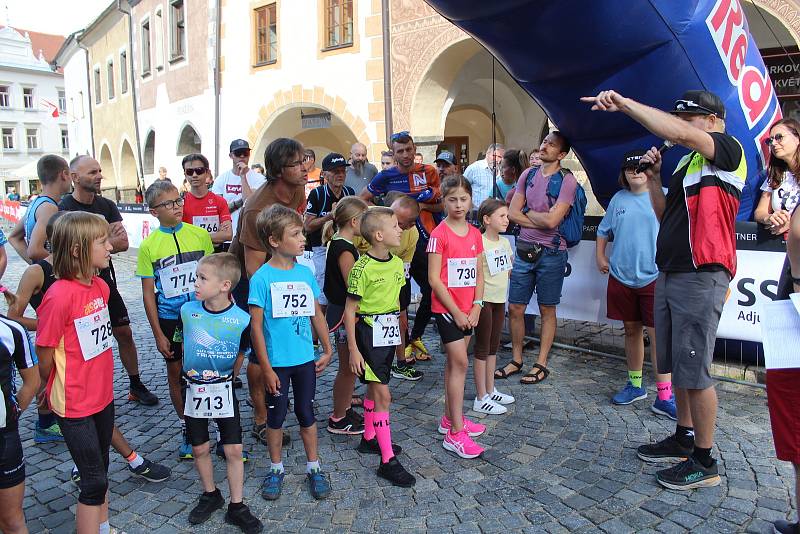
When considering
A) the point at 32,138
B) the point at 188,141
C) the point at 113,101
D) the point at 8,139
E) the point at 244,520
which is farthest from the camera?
the point at 32,138

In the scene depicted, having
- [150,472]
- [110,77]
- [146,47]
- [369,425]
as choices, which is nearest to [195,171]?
[150,472]

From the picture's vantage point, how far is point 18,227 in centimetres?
426

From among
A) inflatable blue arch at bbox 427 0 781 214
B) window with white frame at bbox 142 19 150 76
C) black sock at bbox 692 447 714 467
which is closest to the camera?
black sock at bbox 692 447 714 467

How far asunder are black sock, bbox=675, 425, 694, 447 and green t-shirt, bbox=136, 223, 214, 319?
9.98 ft

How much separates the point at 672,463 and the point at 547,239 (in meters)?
2.10

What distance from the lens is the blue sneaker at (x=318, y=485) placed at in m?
3.00

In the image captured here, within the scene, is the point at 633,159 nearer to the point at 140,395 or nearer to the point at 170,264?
the point at 170,264

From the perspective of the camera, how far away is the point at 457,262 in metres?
3.61

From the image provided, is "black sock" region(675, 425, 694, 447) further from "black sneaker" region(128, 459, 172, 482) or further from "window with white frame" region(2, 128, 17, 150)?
"window with white frame" region(2, 128, 17, 150)

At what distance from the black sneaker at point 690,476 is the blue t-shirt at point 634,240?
57.9 inches

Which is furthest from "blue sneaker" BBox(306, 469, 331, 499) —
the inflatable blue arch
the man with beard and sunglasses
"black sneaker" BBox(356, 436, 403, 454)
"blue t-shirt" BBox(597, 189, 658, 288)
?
the man with beard and sunglasses

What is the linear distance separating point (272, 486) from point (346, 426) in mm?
882

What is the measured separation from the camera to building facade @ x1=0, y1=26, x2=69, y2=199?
172ft

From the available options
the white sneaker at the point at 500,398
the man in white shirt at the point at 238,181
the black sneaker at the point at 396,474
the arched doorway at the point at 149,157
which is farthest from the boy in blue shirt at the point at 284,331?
the arched doorway at the point at 149,157
